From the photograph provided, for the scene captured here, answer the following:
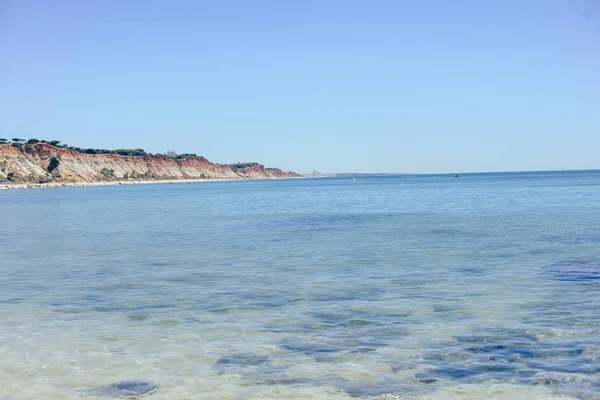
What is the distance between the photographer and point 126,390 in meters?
8.80

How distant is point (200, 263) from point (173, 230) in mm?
14403

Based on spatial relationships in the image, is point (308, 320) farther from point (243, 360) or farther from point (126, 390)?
point (126, 390)

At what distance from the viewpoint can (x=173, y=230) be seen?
115 ft

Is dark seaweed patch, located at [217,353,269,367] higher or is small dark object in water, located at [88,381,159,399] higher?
dark seaweed patch, located at [217,353,269,367]

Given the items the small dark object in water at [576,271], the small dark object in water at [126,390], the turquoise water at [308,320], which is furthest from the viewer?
the small dark object in water at [576,271]

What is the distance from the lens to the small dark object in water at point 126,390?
8.59 metres

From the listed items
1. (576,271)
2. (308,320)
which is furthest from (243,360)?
(576,271)

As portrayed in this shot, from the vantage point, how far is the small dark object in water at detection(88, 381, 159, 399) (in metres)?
8.59

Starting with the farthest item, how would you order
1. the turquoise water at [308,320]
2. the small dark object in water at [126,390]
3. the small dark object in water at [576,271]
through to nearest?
the small dark object in water at [576,271], the turquoise water at [308,320], the small dark object in water at [126,390]

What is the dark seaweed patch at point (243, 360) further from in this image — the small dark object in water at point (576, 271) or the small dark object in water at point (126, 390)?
the small dark object in water at point (576, 271)

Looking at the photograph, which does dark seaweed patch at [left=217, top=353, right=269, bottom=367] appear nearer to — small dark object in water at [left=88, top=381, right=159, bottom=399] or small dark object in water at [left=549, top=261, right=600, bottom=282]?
small dark object in water at [left=88, top=381, right=159, bottom=399]

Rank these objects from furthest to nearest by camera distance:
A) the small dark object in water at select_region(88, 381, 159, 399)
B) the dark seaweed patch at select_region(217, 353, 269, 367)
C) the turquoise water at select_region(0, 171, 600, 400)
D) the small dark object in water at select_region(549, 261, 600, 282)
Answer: the small dark object in water at select_region(549, 261, 600, 282) → the dark seaweed patch at select_region(217, 353, 269, 367) → the turquoise water at select_region(0, 171, 600, 400) → the small dark object in water at select_region(88, 381, 159, 399)

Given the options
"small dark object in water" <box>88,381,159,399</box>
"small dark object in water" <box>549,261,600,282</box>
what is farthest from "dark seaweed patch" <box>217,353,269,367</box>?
"small dark object in water" <box>549,261,600,282</box>

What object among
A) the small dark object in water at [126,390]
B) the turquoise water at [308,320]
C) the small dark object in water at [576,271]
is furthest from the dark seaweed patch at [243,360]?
the small dark object in water at [576,271]
